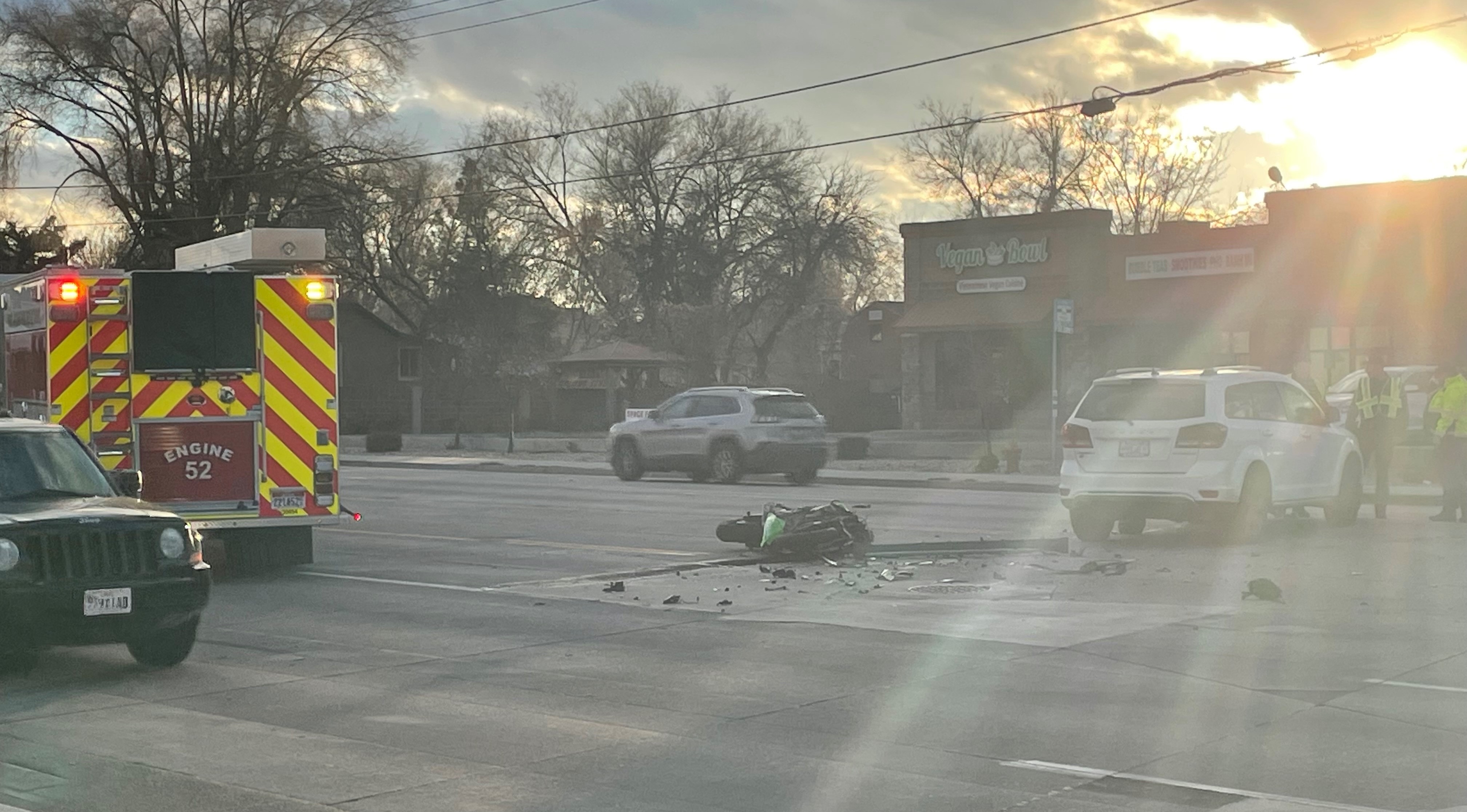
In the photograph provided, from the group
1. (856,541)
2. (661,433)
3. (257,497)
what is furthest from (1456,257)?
(257,497)

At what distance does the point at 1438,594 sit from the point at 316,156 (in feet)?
148

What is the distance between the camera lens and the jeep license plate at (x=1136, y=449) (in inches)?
641

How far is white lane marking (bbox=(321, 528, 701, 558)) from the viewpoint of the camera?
52.9ft

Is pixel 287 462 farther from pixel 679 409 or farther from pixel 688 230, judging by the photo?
pixel 688 230

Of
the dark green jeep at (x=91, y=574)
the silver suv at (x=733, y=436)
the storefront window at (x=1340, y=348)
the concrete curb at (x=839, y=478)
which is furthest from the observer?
the storefront window at (x=1340, y=348)

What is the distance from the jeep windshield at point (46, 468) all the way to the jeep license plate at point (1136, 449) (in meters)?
10.1

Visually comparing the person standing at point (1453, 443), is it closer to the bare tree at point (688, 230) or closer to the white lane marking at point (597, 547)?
the white lane marking at point (597, 547)

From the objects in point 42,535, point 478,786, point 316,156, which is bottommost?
point 478,786

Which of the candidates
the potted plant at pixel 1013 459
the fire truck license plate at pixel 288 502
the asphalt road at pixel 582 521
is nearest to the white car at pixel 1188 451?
the asphalt road at pixel 582 521

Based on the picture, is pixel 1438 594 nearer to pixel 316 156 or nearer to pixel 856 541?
pixel 856 541

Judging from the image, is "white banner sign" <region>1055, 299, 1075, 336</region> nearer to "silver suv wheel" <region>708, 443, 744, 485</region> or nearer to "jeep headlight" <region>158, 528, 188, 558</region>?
"silver suv wheel" <region>708, 443, 744, 485</region>

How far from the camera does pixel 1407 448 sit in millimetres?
26484

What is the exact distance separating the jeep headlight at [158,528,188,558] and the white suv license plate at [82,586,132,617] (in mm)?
348

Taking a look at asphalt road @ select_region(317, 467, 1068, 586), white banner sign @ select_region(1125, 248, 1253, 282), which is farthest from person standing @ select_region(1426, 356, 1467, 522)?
white banner sign @ select_region(1125, 248, 1253, 282)
